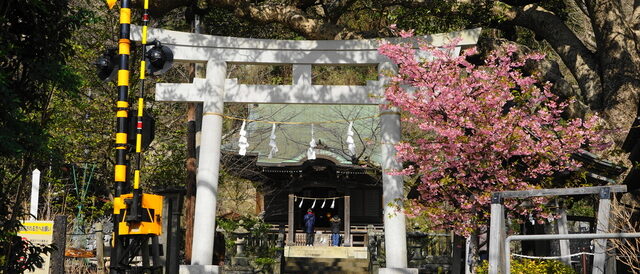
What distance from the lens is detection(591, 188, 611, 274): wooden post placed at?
24.2 feet

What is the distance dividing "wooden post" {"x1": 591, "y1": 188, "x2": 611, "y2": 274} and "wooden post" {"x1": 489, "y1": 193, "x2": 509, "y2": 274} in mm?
1038

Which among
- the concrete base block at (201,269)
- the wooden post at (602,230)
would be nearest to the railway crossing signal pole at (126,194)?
the concrete base block at (201,269)

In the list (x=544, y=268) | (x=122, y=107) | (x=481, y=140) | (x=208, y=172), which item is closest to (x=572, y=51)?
(x=481, y=140)

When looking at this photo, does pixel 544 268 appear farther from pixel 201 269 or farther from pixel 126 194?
pixel 126 194

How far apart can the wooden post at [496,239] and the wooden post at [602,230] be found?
104 cm

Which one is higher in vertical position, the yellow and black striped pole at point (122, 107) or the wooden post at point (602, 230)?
the yellow and black striped pole at point (122, 107)

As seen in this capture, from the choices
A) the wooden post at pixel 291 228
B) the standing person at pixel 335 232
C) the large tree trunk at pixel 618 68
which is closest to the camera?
the large tree trunk at pixel 618 68

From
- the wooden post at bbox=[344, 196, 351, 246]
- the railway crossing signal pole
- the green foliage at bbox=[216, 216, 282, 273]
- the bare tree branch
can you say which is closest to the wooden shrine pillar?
the wooden post at bbox=[344, 196, 351, 246]

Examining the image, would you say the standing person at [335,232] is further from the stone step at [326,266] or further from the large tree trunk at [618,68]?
the large tree trunk at [618,68]

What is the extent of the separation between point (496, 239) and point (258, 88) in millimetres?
7308

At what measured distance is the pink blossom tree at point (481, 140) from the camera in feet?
36.3

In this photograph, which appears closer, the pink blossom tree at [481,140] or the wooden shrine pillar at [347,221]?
the pink blossom tree at [481,140]

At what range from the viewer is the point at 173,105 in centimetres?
Answer: 2595

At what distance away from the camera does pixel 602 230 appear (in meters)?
7.52
